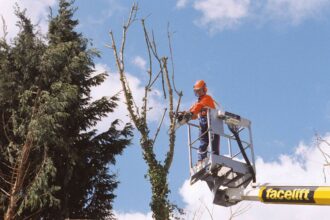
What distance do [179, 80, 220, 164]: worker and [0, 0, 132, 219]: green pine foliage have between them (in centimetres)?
449

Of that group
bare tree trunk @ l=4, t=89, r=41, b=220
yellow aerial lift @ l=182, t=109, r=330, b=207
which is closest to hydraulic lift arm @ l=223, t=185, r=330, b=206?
yellow aerial lift @ l=182, t=109, r=330, b=207

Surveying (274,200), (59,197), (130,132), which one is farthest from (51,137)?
(274,200)

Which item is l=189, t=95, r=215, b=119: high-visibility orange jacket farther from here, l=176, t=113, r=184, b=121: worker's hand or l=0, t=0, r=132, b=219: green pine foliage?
l=0, t=0, r=132, b=219: green pine foliage

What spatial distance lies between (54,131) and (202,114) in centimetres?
508

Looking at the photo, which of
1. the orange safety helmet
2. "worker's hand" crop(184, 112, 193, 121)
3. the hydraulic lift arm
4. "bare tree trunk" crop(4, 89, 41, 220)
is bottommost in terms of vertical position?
the hydraulic lift arm

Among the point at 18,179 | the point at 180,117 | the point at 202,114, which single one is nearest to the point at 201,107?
the point at 202,114

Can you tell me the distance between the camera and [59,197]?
42.9 feet

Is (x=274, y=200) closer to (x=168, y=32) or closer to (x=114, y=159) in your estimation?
(x=168, y=32)

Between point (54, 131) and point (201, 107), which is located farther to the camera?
point (54, 131)

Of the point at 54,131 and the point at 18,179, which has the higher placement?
the point at 54,131

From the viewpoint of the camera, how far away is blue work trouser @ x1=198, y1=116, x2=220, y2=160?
8.41 m

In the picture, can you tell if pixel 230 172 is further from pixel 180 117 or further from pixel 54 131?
pixel 54 131

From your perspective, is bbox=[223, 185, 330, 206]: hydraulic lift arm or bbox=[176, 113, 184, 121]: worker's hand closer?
bbox=[223, 185, 330, 206]: hydraulic lift arm

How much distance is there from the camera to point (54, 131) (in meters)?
12.5
